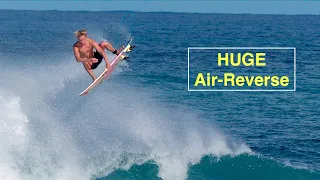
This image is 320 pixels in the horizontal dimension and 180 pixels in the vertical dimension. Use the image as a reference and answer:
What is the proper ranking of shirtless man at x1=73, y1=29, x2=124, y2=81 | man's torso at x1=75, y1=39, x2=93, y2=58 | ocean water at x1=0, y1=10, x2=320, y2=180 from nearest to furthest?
1. shirtless man at x1=73, y1=29, x2=124, y2=81
2. man's torso at x1=75, y1=39, x2=93, y2=58
3. ocean water at x1=0, y1=10, x2=320, y2=180

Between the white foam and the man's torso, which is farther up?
the man's torso

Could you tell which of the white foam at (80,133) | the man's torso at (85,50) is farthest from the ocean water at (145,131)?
the man's torso at (85,50)

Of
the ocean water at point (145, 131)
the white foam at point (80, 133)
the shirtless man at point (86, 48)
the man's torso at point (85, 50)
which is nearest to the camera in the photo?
the shirtless man at point (86, 48)

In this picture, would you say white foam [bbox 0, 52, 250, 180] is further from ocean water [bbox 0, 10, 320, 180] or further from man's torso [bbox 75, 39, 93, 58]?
man's torso [bbox 75, 39, 93, 58]

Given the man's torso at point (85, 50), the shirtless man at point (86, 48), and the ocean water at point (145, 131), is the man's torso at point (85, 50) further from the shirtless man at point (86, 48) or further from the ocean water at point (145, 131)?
the ocean water at point (145, 131)

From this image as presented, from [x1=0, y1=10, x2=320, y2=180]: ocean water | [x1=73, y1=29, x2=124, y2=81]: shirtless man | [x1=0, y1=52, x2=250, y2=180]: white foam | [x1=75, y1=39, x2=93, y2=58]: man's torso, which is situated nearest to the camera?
[x1=73, y1=29, x2=124, y2=81]: shirtless man

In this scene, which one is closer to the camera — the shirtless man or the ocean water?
the shirtless man

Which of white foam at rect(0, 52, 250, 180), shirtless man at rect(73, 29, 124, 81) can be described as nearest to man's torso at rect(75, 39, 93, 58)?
shirtless man at rect(73, 29, 124, 81)

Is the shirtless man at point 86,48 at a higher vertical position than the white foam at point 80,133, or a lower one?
higher

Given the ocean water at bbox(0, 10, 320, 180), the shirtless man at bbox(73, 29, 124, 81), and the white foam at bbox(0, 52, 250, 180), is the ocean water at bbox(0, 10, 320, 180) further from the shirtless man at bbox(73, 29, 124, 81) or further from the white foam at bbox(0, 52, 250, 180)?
the shirtless man at bbox(73, 29, 124, 81)

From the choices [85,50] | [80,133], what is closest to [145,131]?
[80,133]

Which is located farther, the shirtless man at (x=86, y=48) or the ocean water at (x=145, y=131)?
the ocean water at (x=145, y=131)

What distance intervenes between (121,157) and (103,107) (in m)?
8.75

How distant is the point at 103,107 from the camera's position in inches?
1331
